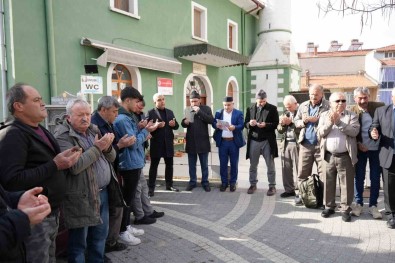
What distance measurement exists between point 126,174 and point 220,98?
1218cm

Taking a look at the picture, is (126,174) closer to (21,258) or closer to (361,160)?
(21,258)

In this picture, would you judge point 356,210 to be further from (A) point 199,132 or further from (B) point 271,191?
(A) point 199,132

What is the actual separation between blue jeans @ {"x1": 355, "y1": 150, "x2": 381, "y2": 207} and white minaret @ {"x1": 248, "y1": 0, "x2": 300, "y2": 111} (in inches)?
506

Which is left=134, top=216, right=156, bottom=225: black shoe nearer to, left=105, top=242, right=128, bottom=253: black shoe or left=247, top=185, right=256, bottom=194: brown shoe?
left=105, top=242, right=128, bottom=253: black shoe

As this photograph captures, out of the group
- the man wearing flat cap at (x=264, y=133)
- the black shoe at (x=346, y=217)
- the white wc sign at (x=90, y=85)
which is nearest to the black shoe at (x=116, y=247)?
the black shoe at (x=346, y=217)

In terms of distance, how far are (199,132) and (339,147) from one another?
2.72m

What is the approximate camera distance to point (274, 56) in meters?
18.0

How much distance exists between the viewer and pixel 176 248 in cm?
419

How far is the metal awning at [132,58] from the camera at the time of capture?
29.4ft

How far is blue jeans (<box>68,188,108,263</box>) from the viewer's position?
315cm

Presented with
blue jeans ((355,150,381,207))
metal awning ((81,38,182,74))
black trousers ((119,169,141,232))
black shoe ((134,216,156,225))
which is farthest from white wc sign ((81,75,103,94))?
blue jeans ((355,150,381,207))

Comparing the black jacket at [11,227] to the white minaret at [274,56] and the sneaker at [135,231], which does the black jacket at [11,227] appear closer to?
the sneaker at [135,231]

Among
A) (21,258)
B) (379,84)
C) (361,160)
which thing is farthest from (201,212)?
(379,84)

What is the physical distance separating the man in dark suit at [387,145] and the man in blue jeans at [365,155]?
0.18 metres
